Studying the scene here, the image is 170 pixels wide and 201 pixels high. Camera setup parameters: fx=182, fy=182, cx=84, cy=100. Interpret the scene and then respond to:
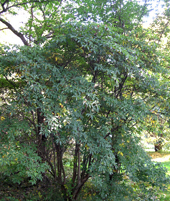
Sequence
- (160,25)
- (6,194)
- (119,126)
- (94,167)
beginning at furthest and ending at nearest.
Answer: (160,25) → (6,194) → (119,126) → (94,167)

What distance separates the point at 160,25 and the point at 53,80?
5149mm

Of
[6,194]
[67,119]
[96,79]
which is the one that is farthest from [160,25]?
[6,194]

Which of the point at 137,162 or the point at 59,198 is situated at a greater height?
the point at 137,162

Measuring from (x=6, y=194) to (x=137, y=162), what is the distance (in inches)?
119

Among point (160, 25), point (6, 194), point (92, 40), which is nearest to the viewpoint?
point (92, 40)

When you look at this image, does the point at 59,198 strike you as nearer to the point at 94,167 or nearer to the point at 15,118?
the point at 94,167

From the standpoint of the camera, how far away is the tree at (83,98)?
9.04 feet

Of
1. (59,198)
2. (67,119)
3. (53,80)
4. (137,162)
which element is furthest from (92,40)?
(59,198)

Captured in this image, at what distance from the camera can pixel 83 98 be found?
117 inches

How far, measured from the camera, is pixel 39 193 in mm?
4258

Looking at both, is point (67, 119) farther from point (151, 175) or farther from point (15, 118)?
point (151, 175)

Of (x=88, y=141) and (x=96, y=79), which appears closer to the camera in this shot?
(x=88, y=141)

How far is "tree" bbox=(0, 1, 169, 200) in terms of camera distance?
2754mm

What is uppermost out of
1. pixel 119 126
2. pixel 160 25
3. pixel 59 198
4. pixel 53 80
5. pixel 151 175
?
pixel 160 25
